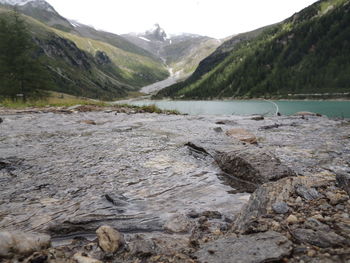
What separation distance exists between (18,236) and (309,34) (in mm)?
204519

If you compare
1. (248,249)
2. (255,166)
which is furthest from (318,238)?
(255,166)

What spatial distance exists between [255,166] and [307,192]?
1.81 meters

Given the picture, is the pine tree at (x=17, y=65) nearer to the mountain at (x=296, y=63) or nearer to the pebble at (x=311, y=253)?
the pebble at (x=311, y=253)

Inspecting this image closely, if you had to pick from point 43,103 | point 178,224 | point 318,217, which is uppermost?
point 43,103

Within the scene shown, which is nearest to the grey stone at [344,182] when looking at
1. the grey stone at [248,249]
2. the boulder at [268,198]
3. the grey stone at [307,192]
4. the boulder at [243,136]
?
the boulder at [268,198]

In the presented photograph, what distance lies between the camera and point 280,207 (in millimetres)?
3018

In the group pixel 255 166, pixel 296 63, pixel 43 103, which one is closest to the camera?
pixel 255 166

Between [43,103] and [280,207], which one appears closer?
[280,207]

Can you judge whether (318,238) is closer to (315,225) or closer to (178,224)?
(315,225)

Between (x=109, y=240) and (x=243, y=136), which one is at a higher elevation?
(x=243, y=136)

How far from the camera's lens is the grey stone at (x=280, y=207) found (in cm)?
295

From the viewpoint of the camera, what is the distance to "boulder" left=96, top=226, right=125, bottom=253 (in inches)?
107

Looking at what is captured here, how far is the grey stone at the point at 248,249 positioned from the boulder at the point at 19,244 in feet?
5.67

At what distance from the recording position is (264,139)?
984 cm
